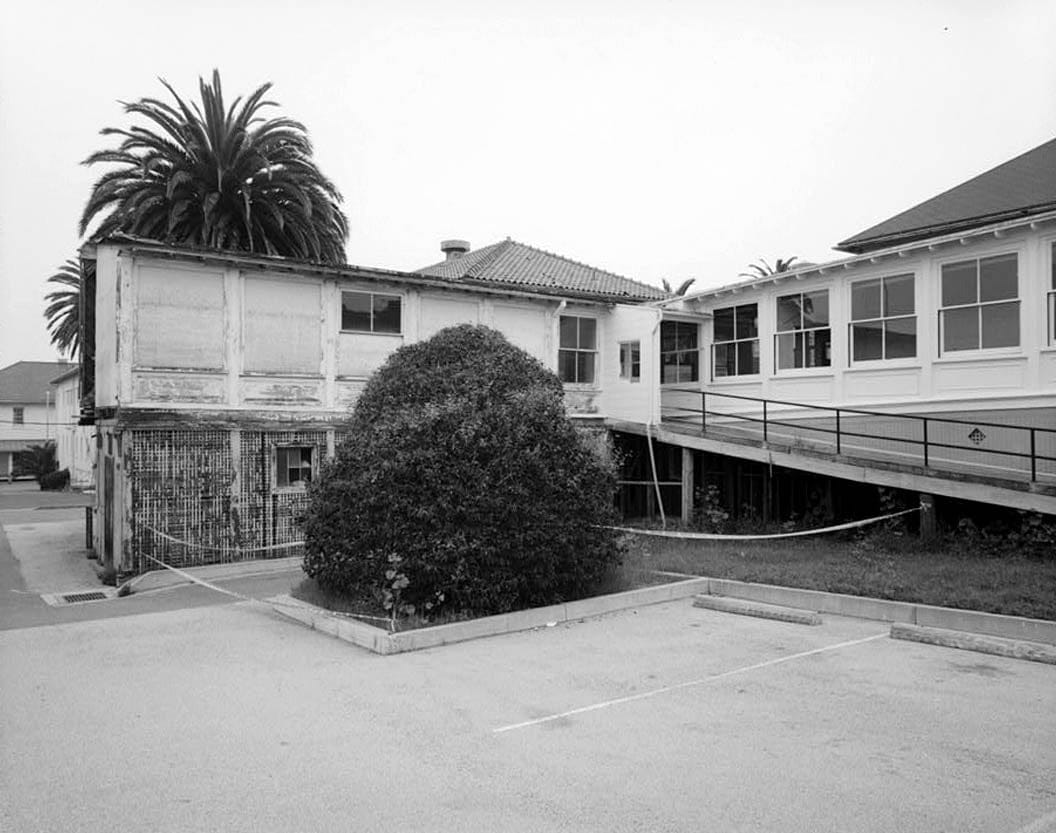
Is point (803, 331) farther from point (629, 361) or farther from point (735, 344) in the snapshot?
point (629, 361)

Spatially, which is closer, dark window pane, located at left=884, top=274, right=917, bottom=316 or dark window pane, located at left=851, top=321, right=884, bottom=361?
dark window pane, located at left=884, top=274, right=917, bottom=316

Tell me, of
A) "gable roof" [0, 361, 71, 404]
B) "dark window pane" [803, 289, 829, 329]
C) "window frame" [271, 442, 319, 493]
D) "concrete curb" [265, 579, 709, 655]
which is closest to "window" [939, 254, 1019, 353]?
"dark window pane" [803, 289, 829, 329]

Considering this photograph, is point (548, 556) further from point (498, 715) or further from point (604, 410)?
point (604, 410)

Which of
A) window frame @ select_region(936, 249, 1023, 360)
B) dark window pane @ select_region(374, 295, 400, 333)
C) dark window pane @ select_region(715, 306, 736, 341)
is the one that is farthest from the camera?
dark window pane @ select_region(715, 306, 736, 341)

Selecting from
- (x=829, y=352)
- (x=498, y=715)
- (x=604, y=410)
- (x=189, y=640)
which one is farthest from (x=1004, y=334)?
(x=189, y=640)

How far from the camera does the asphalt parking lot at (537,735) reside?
17.6ft

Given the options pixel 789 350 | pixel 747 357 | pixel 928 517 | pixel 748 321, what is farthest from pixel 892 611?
pixel 748 321

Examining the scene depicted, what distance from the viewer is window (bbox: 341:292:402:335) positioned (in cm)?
1883

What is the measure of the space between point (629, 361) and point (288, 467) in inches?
347

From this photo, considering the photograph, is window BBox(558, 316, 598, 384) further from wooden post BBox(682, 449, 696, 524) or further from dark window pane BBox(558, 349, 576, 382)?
wooden post BBox(682, 449, 696, 524)

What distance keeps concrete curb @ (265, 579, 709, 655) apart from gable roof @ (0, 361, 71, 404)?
66.7 meters

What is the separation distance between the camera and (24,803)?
558 centimetres

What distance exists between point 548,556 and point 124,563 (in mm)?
8984

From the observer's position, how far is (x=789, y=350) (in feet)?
65.2
